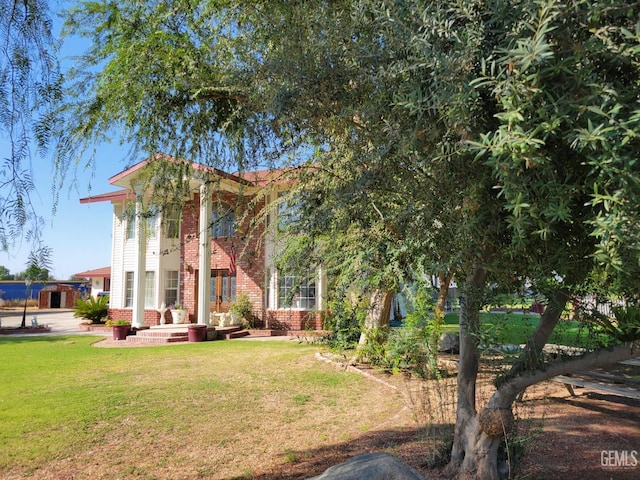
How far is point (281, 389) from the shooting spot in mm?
8750

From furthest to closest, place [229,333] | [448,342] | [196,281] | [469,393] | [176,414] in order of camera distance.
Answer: [196,281] < [229,333] < [448,342] < [176,414] < [469,393]

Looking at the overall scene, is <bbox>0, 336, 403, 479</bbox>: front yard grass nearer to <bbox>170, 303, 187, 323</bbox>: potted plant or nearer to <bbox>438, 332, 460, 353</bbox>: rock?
<bbox>438, 332, 460, 353</bbox>: rock

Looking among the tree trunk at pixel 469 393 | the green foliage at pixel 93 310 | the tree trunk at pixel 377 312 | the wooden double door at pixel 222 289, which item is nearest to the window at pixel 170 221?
the tree trunk at pixel 469 393

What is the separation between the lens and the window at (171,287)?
21625 mm

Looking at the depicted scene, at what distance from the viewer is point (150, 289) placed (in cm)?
2172

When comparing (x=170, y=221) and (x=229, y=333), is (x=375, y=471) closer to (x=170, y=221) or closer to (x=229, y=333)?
(x=170, y=221)

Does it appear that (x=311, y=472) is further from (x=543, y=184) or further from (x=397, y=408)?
(x=543, y=184)

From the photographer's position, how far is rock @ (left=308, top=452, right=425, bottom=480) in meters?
3.21

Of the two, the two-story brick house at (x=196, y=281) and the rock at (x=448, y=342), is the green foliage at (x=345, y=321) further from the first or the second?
the two-story brick house at (x=196, y=281)

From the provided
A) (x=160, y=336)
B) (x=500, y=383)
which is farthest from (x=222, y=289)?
(x=500, y=383)

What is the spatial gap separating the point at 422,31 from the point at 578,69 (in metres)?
0.94

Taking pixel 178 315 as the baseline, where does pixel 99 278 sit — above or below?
above

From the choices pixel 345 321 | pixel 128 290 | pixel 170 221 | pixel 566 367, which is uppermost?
pixel 170 221

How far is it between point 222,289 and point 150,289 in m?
3.54
